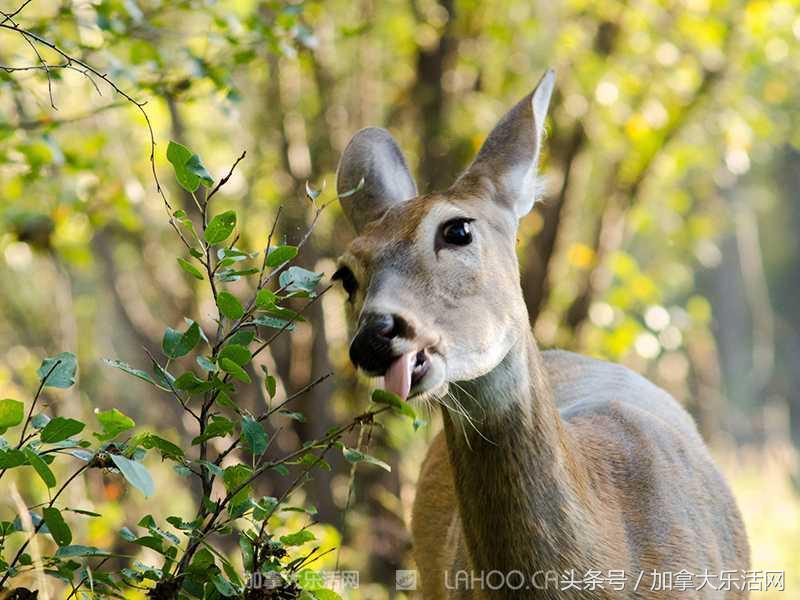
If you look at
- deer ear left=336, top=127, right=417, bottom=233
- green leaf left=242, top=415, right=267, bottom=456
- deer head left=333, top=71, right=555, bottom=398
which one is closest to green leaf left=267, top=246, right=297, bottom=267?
deer head left=333, top=71, right=555, bottom=398

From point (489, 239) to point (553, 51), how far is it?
19.2ft

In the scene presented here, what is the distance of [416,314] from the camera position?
359cm

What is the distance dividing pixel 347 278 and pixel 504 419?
648 mm

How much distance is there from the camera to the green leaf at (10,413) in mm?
2973

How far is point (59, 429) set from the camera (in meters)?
2.99

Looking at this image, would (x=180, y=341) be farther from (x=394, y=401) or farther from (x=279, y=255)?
(x=394, y=401)

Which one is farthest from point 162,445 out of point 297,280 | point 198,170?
point 198,170

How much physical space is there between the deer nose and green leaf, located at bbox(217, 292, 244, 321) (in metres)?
0.31

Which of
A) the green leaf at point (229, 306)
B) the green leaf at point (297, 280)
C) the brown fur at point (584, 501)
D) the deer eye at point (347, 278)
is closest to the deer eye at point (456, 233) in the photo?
the deer eye at point (347, 278)

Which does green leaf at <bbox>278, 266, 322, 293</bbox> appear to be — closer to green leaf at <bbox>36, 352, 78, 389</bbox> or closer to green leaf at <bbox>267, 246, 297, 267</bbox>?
green leaf at <bbox>267, 246, 297, 267</bbox>

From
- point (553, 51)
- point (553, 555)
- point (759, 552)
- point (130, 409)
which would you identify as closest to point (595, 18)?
point (553, 51)

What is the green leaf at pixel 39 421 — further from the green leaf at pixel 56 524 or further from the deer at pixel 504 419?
the deer at pixel 504 419

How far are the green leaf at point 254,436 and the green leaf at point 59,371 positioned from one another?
437 millimetres

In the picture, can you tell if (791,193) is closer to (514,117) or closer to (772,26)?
(772,26)
